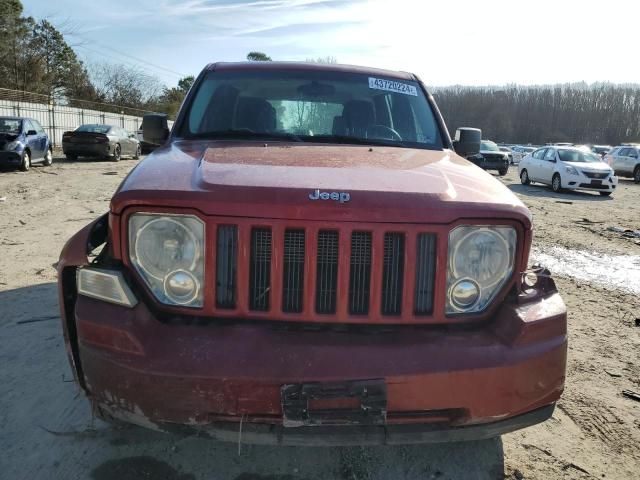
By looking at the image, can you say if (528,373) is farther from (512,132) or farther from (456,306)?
(512,132)

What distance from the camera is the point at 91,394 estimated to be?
204 centimetres

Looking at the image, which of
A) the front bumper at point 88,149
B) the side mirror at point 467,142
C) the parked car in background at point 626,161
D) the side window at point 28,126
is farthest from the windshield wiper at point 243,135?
the parked car in background at point 626,161

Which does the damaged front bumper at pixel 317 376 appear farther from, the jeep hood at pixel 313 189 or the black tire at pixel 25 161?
the black tire at pixel 25 161

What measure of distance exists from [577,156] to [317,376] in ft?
60.7

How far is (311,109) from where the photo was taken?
136 inches

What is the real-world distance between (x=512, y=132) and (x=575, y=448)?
85737mm

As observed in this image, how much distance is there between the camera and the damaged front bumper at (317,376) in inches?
73.5

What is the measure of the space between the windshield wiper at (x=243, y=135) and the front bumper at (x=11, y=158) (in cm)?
1394

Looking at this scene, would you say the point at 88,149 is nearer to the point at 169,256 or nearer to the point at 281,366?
the point at 169,256

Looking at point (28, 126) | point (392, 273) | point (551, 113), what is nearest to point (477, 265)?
point (392, 273)

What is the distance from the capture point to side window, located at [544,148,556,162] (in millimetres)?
18109

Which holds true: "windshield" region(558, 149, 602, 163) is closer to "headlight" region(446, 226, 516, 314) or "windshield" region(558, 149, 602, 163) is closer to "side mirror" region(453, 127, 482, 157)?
"side mirror" region(453, 127, 482, 157)

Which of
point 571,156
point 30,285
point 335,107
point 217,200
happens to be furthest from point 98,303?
point 571,156

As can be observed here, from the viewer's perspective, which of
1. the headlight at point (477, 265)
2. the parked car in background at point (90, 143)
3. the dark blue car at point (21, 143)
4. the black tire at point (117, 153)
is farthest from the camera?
the black tire at point (117, 153)
